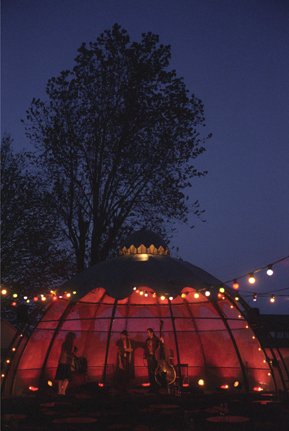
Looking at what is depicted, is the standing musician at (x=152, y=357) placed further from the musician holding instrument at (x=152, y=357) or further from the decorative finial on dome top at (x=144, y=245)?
the decorative finial on dome top at (x=144, y=245)

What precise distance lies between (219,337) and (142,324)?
3.00 meters

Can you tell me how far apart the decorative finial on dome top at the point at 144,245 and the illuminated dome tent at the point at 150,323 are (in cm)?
4

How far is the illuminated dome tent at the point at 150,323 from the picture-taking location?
44.6 feet

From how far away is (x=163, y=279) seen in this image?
43.9 feet

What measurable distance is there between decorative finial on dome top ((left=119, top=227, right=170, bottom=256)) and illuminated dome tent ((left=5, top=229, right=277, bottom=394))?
4 cm

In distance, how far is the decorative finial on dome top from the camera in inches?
628

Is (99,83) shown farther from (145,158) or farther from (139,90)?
(145,158)

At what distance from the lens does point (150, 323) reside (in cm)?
1722

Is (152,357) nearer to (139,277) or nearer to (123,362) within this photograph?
(123,362)

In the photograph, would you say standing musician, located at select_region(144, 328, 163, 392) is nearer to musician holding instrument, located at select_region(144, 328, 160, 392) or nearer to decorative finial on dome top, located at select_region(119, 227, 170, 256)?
musician holding instrument, located at select_region(144, 328, 160, 392)

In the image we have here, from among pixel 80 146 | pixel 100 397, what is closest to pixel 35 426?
pixel 100 397

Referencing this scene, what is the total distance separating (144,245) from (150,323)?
337 centimetres

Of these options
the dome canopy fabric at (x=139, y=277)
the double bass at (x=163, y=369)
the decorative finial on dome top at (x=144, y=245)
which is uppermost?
the decorative finial on dome top at (x=144, y=245)

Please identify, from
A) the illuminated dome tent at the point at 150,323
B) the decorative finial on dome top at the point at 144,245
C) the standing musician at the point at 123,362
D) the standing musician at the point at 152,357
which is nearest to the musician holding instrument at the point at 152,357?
the standing musician at the point at 152,357
